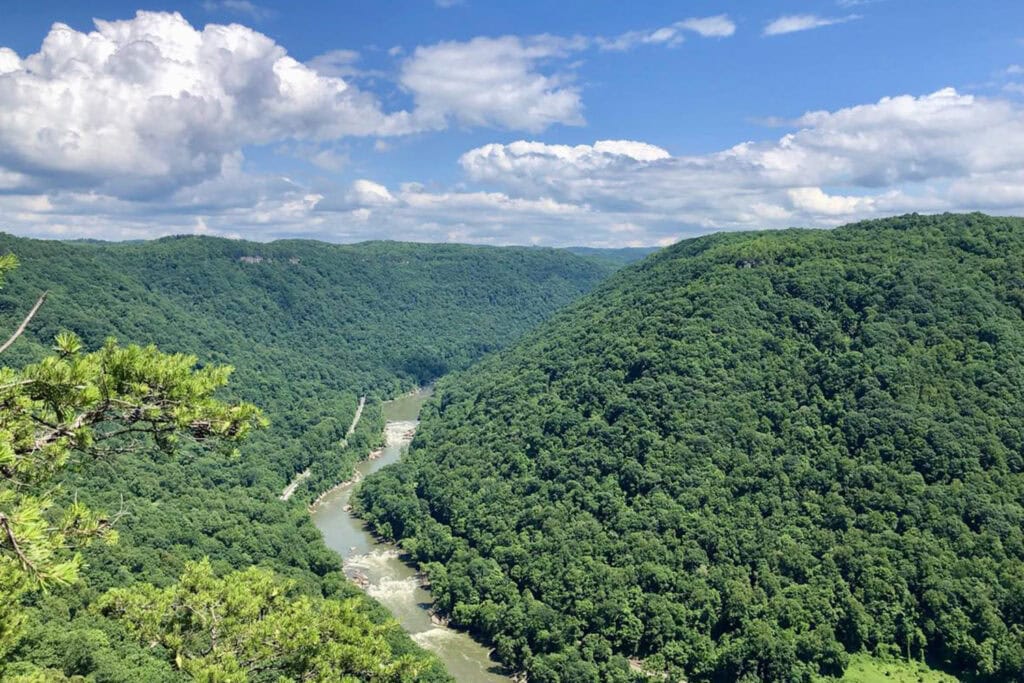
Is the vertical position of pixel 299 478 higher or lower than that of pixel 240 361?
lower

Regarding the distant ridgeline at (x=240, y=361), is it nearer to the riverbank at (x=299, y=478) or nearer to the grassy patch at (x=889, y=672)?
the riverbank at (x=299, y=478)

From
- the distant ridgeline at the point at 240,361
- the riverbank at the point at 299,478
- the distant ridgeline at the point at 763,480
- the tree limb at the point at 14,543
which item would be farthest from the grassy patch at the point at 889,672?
the riverbank at the point at 299,478

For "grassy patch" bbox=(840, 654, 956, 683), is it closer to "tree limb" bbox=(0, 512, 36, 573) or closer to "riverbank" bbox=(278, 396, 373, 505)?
"tree limb" bbox=(0, 512, 36, 573)

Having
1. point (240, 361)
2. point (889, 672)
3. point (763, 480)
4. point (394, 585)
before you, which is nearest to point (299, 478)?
point (394, 585)

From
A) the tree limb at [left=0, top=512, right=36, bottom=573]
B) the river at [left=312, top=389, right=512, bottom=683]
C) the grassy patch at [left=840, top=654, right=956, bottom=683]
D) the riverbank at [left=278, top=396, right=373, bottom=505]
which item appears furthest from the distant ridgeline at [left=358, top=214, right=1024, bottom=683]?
the tree limb at [left=0, top=512, right=36, bottom=573]

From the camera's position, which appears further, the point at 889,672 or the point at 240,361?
the point at 240,361

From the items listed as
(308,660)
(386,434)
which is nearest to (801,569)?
(308,660)

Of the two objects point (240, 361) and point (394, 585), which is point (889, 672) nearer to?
point (394, 585)
